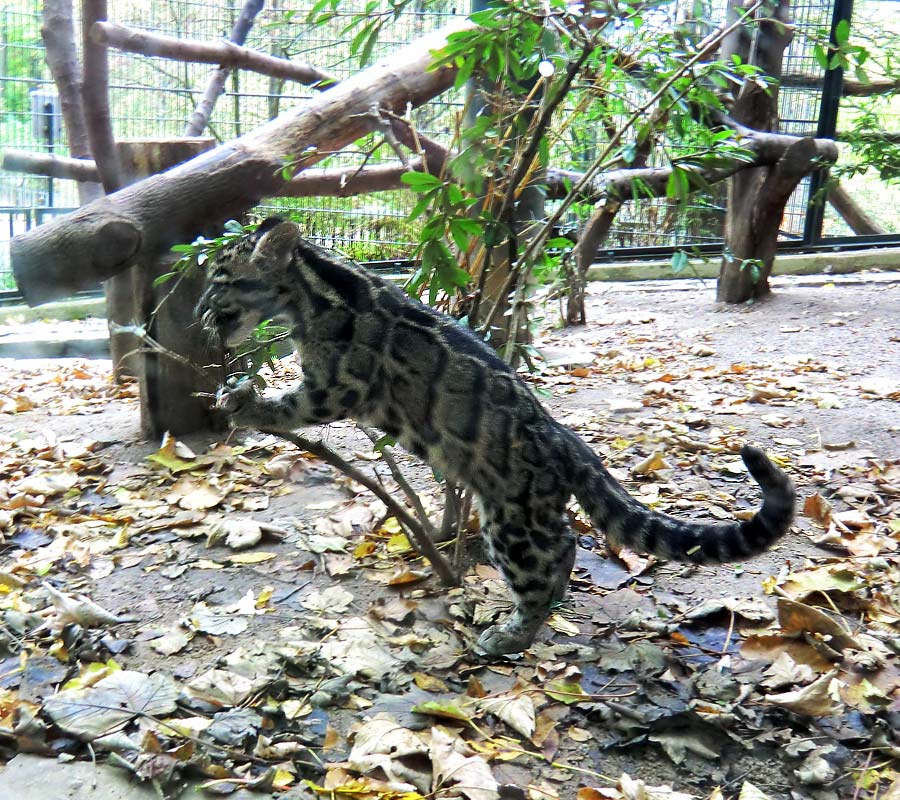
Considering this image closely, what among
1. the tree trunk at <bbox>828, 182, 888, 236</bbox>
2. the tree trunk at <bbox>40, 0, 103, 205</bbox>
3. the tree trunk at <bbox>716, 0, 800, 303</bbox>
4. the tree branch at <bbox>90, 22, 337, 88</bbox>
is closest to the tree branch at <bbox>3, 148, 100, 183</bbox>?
the tree trunk at <bbox>40, 0, 103, 205</bbox>

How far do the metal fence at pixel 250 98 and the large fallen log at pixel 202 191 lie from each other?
203 centimetres

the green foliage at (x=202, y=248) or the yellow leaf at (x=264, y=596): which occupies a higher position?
the green foliage at (x=202, y=248)

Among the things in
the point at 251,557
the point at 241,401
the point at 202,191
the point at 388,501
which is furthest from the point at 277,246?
the point at 251,557

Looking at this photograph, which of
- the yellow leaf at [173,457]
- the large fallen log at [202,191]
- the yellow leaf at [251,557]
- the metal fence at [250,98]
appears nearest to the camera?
the yellow leaf at [251,557]

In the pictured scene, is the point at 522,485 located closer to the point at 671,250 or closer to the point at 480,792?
the point at 480,792

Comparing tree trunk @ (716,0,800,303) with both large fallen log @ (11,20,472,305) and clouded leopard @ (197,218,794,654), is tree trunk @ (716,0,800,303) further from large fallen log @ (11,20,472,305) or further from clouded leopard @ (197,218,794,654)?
clouded leopard @ (197,218,794,654)

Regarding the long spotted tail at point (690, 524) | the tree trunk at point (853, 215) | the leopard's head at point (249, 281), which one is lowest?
the long spotted tail at point (690, 524)

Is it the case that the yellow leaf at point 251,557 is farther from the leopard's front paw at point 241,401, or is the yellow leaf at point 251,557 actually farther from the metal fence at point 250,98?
the metal fence at point 250,98

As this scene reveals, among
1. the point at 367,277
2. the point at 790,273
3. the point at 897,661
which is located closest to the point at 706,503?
the point at 897,661

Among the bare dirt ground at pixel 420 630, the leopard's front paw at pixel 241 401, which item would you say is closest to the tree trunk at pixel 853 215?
the bare dirt ground at pixel 420 630

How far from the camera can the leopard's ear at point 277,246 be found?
3.76 m

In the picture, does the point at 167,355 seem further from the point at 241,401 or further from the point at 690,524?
the point at 690,524

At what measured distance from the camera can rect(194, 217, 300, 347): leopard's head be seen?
381 centimetres

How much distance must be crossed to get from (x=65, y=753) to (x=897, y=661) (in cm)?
288
